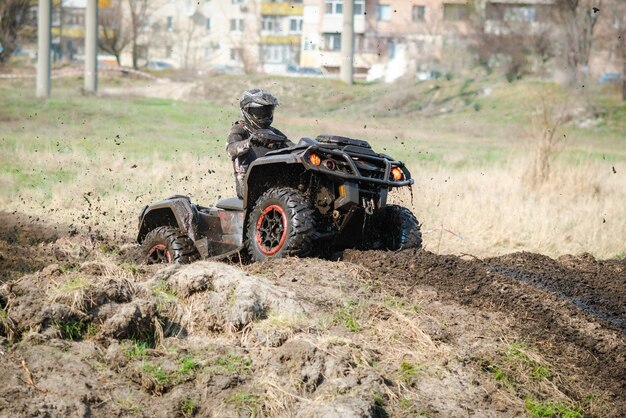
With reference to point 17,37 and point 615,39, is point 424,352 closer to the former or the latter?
point 615,39

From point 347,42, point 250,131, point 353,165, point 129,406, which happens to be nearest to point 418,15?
point 347,42

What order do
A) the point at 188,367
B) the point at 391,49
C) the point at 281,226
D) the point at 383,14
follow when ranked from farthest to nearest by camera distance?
1. the point at 383,14
2. the point at 391,49
3. the point at 281,226
4. the point at 188,367

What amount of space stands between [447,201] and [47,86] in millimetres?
27640

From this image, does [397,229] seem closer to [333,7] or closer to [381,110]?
[381,110]

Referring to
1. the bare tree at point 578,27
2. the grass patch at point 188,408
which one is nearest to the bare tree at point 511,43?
the bare tree at point 578,27

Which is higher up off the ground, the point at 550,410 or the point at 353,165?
the point at 353,165

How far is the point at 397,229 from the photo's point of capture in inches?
423

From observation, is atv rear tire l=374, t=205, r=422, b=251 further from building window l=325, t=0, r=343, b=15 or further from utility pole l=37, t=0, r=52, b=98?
building window l=325, t=0, r=343, b=15

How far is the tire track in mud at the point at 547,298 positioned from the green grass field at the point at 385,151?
4.34m

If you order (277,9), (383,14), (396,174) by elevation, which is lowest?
(396,174)

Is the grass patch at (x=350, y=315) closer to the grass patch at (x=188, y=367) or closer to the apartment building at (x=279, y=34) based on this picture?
the grass patch at (x=188, y=367)

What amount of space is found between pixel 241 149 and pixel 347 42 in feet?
112

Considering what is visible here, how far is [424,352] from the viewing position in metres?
8.05

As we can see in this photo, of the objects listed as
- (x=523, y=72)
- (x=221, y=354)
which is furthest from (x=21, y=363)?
(x=523, y=72)
